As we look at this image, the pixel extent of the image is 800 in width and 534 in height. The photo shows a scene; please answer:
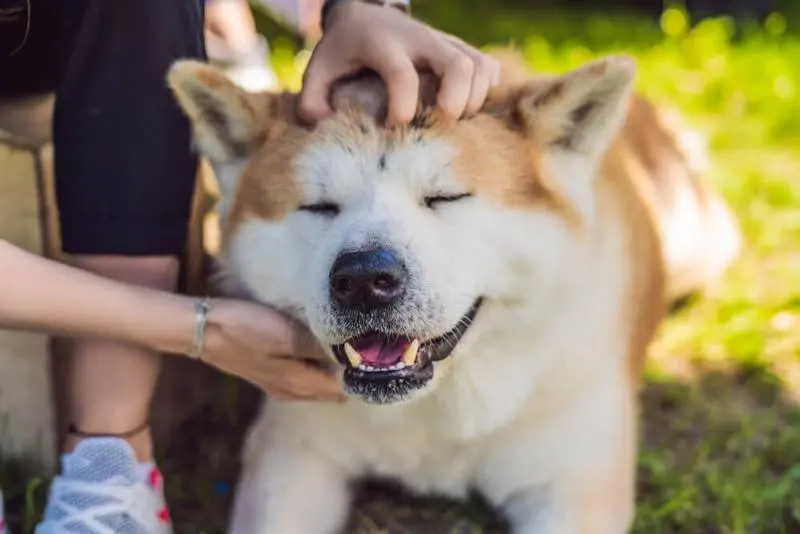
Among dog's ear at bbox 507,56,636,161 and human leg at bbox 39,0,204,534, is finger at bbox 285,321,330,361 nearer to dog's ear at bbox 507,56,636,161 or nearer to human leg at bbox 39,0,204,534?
human leg at bbox 39,0,204,534

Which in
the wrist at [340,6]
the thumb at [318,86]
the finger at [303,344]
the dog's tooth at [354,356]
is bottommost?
the finger at [303,344]

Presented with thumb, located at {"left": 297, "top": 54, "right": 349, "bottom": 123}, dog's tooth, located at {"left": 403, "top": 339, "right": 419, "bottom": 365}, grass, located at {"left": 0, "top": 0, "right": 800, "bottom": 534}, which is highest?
thumb, located at {"left": 297, "top": 54, "right": 349, "bottom": 123}

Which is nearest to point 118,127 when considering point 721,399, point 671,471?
point 671,471

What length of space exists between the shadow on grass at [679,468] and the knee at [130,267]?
43cm

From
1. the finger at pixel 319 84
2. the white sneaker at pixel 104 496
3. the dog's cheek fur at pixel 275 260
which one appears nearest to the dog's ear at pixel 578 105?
the finger at pixel 319 84

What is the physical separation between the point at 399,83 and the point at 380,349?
0.40m

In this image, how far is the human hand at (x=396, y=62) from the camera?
5.66 feet

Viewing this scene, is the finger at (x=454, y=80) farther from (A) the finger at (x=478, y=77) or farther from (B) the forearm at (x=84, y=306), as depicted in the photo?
(B) the forearm at (x=84, y=306)

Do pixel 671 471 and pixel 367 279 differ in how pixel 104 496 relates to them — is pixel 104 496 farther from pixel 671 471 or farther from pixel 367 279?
pixel 671 471

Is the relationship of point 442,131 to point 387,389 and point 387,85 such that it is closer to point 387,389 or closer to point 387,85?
point 387,85

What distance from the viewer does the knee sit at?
192 cm

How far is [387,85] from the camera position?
1751 mm

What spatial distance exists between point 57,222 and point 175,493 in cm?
55

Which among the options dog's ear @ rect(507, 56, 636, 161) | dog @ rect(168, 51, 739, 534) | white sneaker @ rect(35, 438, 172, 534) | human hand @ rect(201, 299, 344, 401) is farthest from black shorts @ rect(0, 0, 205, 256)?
dog's ear @ rect(507, 56, 636, 161)
